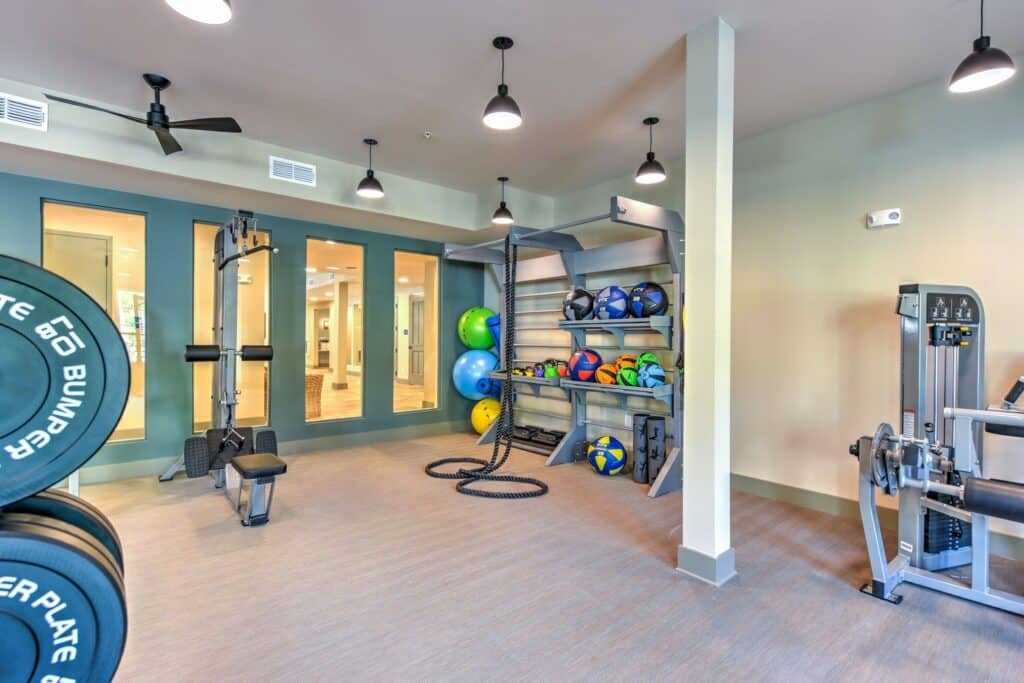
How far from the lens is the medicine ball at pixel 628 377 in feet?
15.9

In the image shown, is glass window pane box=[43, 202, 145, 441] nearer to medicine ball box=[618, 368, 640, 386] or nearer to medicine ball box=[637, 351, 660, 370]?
medicine ball box=[618, 368, 640, 386]

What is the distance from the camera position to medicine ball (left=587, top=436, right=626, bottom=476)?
16.6 ft

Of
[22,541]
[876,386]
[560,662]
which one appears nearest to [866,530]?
[876,386]

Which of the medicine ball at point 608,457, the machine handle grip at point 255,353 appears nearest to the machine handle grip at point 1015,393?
the medicine ball at point 608,457

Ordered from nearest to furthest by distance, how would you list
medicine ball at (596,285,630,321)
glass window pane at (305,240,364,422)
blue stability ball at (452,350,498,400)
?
medicine ball at (596,285,630,321) → blue stability ball at (452,350,498,400) → glass window pane at (305,240,364,422)

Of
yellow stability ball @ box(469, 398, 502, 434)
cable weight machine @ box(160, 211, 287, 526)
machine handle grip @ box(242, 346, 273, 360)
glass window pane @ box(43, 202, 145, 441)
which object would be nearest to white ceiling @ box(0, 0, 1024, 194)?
cable weight machine @ box(160, 211, 287, 526)

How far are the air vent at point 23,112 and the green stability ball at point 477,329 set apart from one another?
4.52 m

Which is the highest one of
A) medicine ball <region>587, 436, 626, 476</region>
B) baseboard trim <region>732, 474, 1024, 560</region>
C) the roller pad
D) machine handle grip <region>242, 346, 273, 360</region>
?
machine handle grip <region>242, 346, 273, 360</region>

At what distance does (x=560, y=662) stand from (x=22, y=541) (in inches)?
77.6

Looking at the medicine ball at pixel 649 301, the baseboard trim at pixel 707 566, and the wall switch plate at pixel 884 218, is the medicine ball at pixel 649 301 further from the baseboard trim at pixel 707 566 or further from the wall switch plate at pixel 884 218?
the baseboard trim at pixel 707 566

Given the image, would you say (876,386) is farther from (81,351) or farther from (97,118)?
(97,118)

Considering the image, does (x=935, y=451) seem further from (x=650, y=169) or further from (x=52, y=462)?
(x=52, y=462)

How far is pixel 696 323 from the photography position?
2.94m

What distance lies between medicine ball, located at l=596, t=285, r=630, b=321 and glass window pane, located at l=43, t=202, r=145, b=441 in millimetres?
4632
